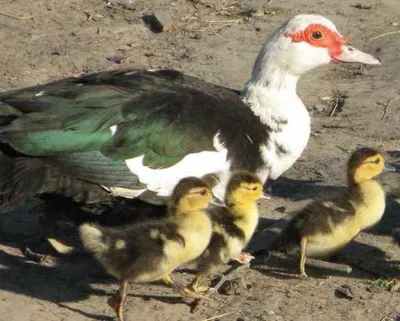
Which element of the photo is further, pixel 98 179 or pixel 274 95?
pixel 274 95

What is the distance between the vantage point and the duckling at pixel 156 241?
20.7 ft

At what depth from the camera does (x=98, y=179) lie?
6.80 meters

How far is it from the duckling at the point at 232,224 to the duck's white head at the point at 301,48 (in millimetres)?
1034

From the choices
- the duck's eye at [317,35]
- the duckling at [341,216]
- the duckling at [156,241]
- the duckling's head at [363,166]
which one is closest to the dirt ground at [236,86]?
the duckling at [341,216]

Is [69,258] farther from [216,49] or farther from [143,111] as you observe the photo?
[216,49]

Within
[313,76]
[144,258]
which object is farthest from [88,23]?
[144,258]

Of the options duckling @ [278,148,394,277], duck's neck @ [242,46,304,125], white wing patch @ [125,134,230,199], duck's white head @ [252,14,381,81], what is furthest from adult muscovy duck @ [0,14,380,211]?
duckling @ [278,148,394,277]

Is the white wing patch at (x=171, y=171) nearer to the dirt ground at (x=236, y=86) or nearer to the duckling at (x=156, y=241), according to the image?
the duckling at (x=156, y=241)

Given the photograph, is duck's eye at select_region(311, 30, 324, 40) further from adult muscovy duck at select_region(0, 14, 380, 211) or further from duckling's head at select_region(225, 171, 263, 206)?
duckling's head at select_region(225, 171, 263, 206)

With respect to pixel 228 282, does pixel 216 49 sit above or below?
above

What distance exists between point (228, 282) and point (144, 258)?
0.68 m

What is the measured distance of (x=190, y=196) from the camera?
645cm

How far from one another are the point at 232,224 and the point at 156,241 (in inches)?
21.1

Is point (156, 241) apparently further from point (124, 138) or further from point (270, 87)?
point (270, 87)
